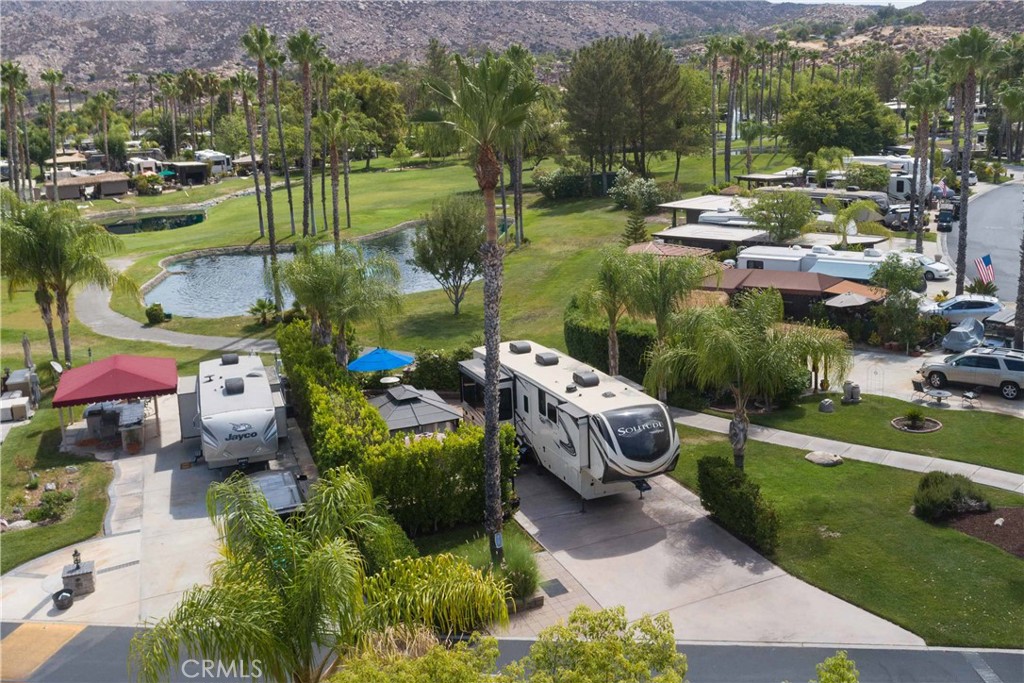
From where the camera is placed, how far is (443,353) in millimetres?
30484

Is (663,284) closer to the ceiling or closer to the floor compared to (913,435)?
closer to the ceiling

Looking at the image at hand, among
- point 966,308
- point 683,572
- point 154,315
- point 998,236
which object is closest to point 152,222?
point 154,315

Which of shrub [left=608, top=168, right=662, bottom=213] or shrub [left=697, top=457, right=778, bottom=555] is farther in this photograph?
shrub [left=608, top=168, right=662, bottom=213]

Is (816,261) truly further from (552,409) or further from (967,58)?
(552,409)

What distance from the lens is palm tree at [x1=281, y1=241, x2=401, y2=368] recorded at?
27.8m

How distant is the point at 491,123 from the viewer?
1692 centimetres

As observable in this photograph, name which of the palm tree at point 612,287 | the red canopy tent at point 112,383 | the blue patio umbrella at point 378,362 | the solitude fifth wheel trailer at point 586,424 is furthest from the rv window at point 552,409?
the red canopy tent at point 112,383

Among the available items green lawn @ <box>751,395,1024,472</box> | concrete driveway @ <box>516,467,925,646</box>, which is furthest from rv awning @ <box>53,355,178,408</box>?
green lawn @ <box>751,395,1024,472</box>

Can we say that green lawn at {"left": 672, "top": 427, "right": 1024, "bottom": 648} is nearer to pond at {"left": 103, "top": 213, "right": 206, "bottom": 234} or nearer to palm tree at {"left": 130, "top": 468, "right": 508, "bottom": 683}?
palm tree at {"left": 130, "top": 468, "right": 508, "bottom": 683}

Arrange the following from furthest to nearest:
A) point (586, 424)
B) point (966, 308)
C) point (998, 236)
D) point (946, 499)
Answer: point (998, 236) < point (966, 308) < point (586, 424) < point (946, 499)

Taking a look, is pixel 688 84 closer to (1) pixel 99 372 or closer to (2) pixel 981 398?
(2) pixel 981 398

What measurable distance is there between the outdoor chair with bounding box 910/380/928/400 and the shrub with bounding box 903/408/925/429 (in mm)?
2602

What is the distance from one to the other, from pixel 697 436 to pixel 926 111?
39769 mm

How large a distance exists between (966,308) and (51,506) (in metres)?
32.7
